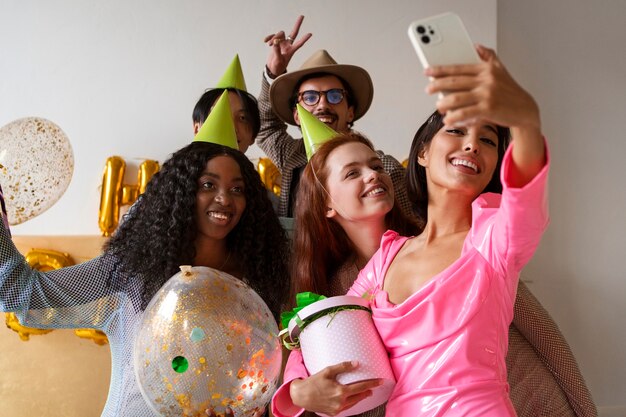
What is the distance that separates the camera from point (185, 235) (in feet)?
4.95

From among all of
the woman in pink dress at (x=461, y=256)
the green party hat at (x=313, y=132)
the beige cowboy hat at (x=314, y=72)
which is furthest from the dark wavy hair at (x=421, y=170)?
the beige cowboy hat at (x=314, y=72)

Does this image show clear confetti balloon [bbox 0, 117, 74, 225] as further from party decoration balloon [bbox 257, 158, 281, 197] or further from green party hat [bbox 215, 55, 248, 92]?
party decoration balloon [bbox 257, 158, 281, 197]

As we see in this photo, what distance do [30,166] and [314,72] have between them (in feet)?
2.93

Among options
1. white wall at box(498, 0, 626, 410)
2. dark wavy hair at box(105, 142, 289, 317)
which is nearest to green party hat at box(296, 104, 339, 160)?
dark wavy hair at box(105, 142, 289, 317)

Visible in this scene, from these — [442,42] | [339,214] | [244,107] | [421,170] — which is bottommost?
[339,214]

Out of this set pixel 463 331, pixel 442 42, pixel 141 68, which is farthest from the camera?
pixel 141 68

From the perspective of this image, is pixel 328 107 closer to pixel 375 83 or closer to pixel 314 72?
pixel 314 72

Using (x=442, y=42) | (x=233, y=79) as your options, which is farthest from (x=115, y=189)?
(x=442, y=42)

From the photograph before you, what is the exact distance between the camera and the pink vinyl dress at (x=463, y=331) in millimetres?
1017

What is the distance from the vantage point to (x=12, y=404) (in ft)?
8.29

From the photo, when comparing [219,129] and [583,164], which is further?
[583,164]

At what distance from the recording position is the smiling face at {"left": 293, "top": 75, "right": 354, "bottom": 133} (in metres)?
2.01

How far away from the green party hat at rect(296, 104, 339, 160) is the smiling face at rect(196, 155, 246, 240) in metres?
0.19

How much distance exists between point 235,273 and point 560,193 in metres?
2.08
